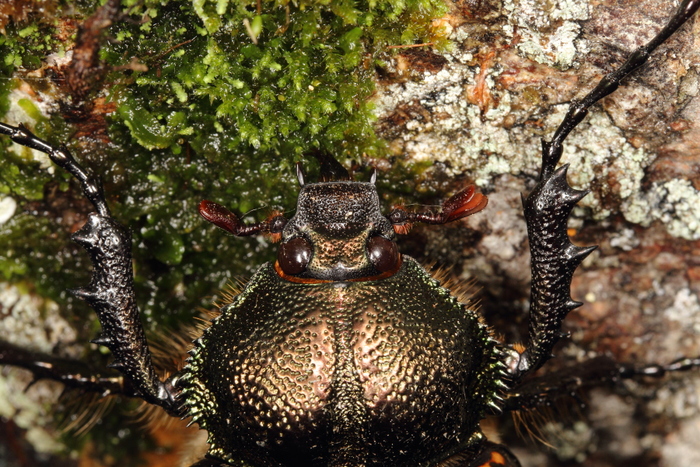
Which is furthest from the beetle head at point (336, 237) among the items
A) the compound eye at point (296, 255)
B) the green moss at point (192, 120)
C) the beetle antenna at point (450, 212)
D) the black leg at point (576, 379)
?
the black leg at point (576, 379)

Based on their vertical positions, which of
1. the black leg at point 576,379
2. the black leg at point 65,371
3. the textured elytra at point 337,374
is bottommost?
the black leg at point 576,379

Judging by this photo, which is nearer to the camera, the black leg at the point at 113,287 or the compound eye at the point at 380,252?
the compound eye at the point at 380,252

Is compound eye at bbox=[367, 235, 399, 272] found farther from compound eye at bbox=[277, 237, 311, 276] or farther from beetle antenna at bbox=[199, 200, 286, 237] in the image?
beetle antenna at bbox=[199, 200, 286, 237]

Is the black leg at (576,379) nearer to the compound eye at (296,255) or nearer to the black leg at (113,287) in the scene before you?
the compound eye at (296,255)

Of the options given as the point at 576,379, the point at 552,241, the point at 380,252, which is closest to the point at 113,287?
the point at 380,252

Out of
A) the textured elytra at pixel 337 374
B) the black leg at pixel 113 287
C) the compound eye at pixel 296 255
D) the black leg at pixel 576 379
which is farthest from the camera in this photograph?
the black leg at pixel 576 379

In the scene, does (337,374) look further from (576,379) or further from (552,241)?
(576,379)

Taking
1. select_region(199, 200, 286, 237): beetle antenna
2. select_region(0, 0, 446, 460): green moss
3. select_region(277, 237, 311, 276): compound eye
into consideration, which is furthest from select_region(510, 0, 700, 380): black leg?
select_region(199, 200, 286, 237): beetle antenna

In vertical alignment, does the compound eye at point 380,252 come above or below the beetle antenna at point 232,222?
below
